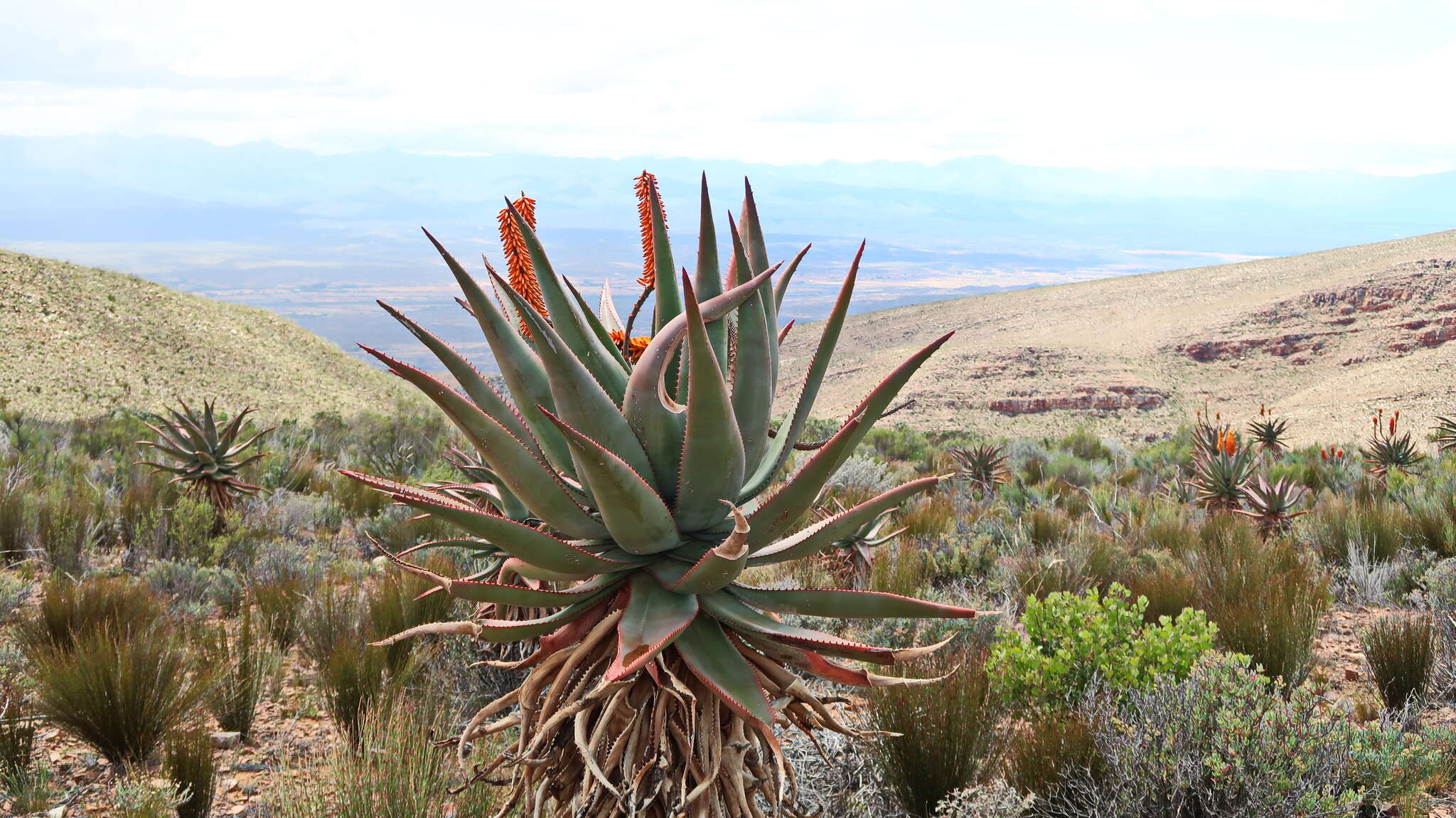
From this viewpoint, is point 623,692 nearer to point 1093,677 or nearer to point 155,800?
point 155,800

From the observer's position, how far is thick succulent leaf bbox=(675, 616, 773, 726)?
163 cm

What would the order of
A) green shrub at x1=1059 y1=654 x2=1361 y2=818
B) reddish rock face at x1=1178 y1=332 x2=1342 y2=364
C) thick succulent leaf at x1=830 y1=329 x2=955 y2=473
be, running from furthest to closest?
reddish rock face at x1=1178 y1=332 x2=1342 y2=364, green shrub at x1=1059 y1=654 x2=1361 y2=818, thick succulent leaf at x1=830 y1=329 x2=955 y2=473

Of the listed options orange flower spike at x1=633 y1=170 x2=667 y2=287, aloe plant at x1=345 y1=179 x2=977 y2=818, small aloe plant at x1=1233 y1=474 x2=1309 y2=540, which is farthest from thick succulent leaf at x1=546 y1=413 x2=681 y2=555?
small aloe plant at x1=1233 y1=474 x2=1309 y2=540

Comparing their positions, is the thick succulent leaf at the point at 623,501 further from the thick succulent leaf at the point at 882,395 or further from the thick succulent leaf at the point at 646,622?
the thick succulent leaf at the point at 882,395

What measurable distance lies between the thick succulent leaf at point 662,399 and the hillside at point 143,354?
80.5 ft

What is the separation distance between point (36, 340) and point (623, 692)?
33375mm

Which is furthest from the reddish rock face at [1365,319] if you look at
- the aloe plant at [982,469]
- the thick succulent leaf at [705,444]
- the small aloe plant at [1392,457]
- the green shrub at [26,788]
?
the green shrub at [26,788]

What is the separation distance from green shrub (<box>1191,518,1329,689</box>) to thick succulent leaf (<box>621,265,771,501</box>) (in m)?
2.86

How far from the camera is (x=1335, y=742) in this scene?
2.92 meters

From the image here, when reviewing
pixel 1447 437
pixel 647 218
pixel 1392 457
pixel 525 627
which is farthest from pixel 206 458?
pixel 1447 437

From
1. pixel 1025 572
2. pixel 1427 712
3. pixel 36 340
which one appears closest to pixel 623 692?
pixel 1427 712

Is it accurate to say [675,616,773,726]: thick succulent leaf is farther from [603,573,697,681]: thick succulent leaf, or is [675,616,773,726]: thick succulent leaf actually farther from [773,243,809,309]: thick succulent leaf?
[773,243,809,309]: thick succulent leaf

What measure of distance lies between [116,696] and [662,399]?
3.20 metres

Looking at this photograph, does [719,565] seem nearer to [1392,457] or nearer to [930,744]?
[930,744]
